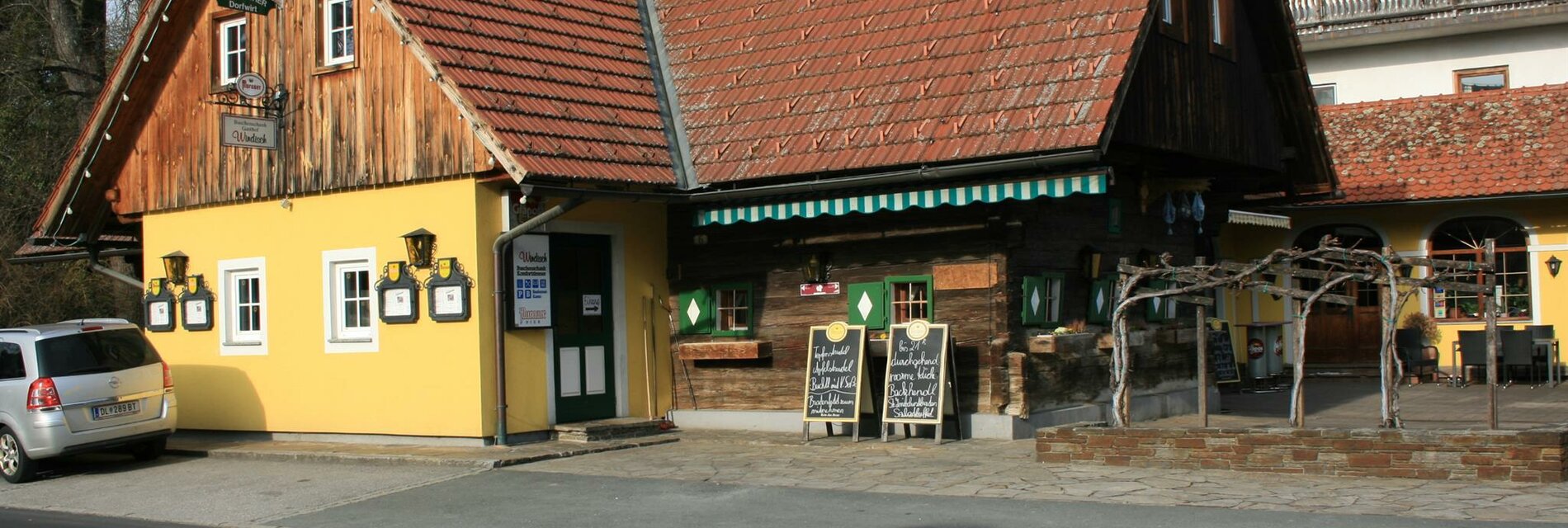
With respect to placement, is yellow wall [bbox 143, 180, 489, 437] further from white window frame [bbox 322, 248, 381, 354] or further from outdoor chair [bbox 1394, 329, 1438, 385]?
outdoor chair [bbox 1394, 329, 1438, 385]

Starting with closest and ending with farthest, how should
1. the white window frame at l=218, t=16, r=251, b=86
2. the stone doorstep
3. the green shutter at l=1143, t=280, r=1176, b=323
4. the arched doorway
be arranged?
1. the stone doorstep
2. the white window frame at l=218, t=16, r=251, b=86
3. the green shutter at l=1143, t=280, r=1176, b=323
4. the arched doorway

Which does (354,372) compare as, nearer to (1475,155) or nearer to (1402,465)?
(1402,465)

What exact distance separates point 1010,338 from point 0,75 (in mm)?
Result: 20904

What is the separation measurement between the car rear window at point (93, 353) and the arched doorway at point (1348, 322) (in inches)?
681

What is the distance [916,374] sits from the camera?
14.4 m

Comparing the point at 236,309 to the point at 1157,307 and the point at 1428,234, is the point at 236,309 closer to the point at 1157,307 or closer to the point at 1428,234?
the point at 1157,307

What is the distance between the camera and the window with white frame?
616 inches

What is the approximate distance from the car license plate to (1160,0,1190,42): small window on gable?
10.9 meters

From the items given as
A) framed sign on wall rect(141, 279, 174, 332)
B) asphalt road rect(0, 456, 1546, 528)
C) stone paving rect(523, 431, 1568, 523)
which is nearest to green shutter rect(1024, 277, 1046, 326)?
stone paving rect(523, 431, 1568, 523)

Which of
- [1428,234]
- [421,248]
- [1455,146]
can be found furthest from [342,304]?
[1455,146]

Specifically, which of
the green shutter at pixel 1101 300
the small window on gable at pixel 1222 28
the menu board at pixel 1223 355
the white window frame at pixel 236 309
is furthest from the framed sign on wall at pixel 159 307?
the menu board at pixel 1223 355

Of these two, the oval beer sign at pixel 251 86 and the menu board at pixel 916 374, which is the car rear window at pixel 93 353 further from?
the menu board at pixel 916 374

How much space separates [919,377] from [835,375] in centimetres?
92

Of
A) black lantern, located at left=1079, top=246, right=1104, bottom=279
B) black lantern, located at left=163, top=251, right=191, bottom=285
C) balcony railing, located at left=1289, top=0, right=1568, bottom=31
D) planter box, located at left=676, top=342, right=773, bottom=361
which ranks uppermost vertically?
balcony railing, located at left=1289, top=0, right=1568, bottom=31
